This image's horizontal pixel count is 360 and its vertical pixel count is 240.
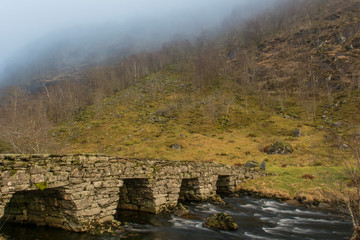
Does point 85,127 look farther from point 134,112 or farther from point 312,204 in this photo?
point 312,204

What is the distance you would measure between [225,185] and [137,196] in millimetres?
10483

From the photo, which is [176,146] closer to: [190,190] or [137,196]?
[190,190]

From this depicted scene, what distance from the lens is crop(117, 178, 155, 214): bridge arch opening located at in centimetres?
1309

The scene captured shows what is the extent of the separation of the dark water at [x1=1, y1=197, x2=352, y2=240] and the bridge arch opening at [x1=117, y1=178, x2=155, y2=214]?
0.65 metres

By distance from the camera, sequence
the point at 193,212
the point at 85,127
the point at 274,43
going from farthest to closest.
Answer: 1. the point at 274,43
2. the point at 85,127
3. the point at 193,212

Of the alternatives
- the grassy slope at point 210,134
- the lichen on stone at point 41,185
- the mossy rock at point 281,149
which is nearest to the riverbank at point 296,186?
the grassy slope at point 210,134

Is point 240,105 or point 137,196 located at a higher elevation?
point 240,105

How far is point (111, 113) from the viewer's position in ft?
245

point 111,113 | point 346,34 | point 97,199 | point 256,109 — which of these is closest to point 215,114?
point 256,109

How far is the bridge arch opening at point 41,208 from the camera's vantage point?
9.81 m

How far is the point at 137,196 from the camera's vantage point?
13.7 meters

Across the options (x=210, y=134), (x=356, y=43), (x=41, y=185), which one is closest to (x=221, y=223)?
(x=41, y=185)

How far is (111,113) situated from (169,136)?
31838mm

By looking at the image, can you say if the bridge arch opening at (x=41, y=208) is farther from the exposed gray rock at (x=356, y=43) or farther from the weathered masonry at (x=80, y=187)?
the exposed gray rock at (x=356, y=43)
